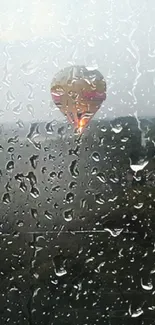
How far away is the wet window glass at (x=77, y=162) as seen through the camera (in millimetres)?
1211

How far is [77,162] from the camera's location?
126cm

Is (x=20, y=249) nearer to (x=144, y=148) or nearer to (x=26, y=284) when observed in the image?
(x=26, y=284)

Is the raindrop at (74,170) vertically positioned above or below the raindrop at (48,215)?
above

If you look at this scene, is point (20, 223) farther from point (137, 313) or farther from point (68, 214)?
point (137, 313)

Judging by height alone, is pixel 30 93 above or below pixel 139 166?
above

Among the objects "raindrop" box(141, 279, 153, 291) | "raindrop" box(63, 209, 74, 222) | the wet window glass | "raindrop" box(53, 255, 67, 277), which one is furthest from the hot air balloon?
"raindrop" box(141, 279, 153, 291)

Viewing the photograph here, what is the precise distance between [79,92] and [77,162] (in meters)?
0.21

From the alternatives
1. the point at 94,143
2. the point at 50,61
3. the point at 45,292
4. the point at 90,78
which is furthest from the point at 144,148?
the point at 45,292

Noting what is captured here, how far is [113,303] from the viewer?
1.20 meters

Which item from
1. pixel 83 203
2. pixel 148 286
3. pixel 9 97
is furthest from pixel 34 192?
pixel 148 286

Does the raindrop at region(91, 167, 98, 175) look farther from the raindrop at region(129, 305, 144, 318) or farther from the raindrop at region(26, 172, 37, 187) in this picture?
the raindrop at region(129, 305, 144, 318)

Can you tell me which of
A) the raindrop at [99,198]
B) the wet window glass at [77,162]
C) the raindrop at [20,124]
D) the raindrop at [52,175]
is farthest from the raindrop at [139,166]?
the raindrop at [20,124]

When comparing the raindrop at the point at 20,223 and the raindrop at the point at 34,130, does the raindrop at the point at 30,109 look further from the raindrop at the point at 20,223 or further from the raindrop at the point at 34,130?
the raindrop at the point at 20,223

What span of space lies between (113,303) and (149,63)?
0.67m
